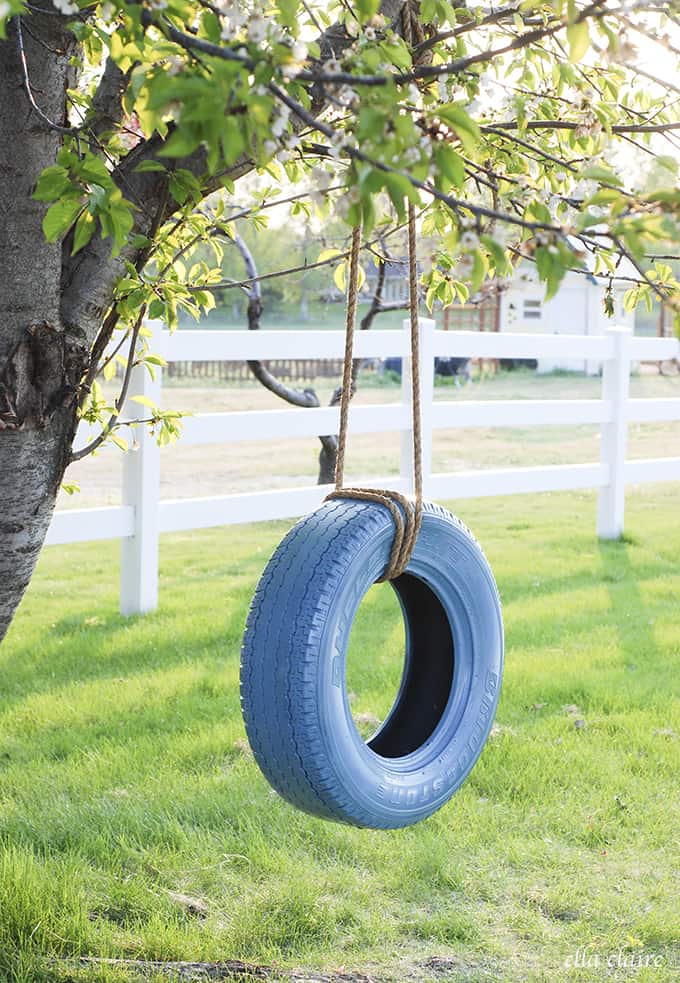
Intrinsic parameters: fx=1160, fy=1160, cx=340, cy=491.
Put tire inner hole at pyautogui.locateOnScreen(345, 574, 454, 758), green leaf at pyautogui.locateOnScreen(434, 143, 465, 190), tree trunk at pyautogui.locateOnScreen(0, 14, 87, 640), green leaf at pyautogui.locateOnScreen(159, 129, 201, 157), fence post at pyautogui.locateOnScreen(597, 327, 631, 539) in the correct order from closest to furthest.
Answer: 1. green leaf at pyautogui.locateOnScreen(159, 129, 201, 157)
2. green leaf at pyautogui.locateOnScreen(434, 143, 465, 190)
3. tree trunk at pyautogui.locateOnScreen(0, 14, 87, 640)
4. tire inner hole at pyautogui.locateOnScreen(345, 574, 454, 758)
5. fence post at pyautogui.locateOnScreen(597, 327, 631, 539)

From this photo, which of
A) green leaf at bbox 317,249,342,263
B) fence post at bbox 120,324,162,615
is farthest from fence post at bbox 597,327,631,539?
green leaf at bbox 317,249,342,263

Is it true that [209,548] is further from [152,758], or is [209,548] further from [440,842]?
[440,842]

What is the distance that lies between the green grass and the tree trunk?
88cm

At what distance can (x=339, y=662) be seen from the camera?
7.05ft

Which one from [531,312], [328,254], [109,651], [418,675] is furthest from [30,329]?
[531,312]

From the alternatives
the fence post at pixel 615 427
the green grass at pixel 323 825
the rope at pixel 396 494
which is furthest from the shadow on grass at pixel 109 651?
the fence post at pixel 615 427

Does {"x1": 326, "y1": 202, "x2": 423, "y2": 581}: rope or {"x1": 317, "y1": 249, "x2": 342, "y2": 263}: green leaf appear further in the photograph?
{"x1": 317, "y1": 249, "x2": 342, "y2": 263}: green leaf

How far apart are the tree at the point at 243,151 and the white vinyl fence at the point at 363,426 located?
2.27m

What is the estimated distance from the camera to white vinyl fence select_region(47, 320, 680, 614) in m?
5.28

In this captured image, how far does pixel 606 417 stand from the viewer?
716cm

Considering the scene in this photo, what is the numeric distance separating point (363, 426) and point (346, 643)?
12.6 feet

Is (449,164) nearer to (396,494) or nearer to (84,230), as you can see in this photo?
(84,230)

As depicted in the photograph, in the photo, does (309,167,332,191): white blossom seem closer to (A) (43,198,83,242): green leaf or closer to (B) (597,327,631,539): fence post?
(A) (43,198,83,242): green leaf

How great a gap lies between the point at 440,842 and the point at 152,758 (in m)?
0.99
